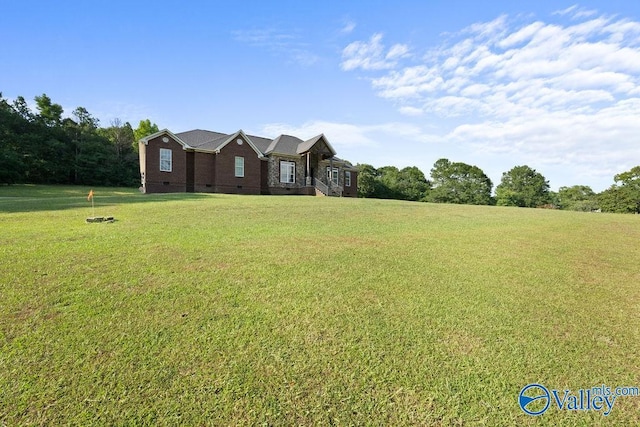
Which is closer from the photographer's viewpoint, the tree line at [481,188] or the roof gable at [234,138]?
the roof gable at [234,138]

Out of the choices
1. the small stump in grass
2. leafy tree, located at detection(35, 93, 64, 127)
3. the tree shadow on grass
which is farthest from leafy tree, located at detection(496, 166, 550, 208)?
leafy tree, located at detection(35, 93, 64, 127)

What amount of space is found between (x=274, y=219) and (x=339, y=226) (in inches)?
89.8

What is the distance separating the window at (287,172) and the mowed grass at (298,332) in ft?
68.9

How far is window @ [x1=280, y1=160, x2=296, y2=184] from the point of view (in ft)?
90.5

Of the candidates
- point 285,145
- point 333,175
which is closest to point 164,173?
point 285,145

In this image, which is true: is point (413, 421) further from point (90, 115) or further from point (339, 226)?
point (90, 115)

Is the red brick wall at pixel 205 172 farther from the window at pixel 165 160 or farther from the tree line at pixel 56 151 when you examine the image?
the tree line at pixel 56 151

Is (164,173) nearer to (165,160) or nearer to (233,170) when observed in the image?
(165,160)

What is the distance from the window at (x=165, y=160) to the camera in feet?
74.6

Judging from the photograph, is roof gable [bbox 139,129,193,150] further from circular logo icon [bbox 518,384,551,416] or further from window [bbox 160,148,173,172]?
circular logo icon [bbox 518,384,551,416]

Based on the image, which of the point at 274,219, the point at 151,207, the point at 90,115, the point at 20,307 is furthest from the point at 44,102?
the point at 20,307

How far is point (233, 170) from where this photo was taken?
24.9 m

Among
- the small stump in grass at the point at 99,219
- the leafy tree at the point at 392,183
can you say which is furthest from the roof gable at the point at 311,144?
the small stump in grass at the point at 99,219

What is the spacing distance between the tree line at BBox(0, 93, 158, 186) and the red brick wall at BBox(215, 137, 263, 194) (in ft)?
70.3
